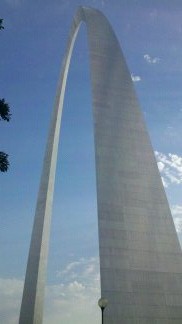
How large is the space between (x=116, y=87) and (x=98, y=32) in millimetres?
6240

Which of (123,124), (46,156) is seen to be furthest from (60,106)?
(123,124)

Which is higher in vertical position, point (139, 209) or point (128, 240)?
point (139, 209)

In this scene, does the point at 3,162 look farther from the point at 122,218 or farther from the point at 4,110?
the point at 122,218

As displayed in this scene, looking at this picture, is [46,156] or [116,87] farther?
[46,156]

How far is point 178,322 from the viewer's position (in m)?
23.1

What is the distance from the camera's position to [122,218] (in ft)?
81.0

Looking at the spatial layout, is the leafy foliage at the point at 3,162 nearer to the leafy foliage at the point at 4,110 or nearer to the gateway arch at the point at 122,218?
the leafy foliage at the point at 4,110

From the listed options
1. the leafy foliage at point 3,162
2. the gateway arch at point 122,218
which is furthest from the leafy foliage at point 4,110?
the gateway arch at point 122,218

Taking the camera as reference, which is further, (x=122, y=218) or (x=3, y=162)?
(x=122, y=218)

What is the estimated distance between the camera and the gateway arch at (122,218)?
22.8m

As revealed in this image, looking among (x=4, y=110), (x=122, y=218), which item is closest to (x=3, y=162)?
(x=4, y=110)

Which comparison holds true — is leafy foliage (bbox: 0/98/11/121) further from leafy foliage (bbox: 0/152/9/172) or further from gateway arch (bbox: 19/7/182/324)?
gateway arch (bbox: 19/7/182/324)

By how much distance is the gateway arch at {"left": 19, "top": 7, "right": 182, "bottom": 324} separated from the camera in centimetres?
2277

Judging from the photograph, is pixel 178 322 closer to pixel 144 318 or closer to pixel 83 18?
pixel 144 318
